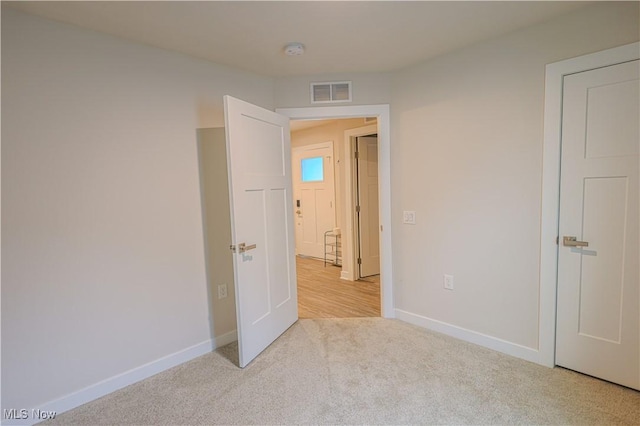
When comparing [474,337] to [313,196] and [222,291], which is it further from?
[313,196]

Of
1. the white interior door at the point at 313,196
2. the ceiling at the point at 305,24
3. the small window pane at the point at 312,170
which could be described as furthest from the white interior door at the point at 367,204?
the ceiling at the point at 305,24

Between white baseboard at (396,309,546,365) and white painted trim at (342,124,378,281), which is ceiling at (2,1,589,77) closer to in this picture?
white painted trim at (342,124,378,281)

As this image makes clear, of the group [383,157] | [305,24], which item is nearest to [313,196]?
[383,157]

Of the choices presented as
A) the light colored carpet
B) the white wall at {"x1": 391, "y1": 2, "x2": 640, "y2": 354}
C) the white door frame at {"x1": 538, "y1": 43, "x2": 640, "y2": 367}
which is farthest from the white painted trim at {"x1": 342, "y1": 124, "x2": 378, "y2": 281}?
the white door frame at {"x1": 538, "y1": 43, "x2": 640, "y2": 367}

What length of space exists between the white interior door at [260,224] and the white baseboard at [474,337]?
1117 mm

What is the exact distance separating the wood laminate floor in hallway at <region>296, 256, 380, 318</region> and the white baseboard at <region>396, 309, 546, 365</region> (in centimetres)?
39

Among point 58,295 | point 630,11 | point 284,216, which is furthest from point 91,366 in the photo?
point 630,11

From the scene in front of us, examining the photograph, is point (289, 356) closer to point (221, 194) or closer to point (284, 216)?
point (284, 216)

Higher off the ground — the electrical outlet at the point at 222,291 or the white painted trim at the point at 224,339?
the electrical outlet at the point at 222,291

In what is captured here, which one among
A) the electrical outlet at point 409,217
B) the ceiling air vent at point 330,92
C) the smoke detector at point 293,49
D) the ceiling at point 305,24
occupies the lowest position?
the electrical outlet at point 409,217

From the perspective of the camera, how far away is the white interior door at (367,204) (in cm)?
455

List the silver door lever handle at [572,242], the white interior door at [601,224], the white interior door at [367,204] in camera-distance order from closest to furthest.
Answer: the white interior door at [601,224]
the silver door lever handle at [572,242]
the white interior door at [367,204]

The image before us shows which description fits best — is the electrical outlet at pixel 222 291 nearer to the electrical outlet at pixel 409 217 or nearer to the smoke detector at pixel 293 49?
the electrical outlet at pixel 409 217

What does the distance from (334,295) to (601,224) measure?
2.67 metres
